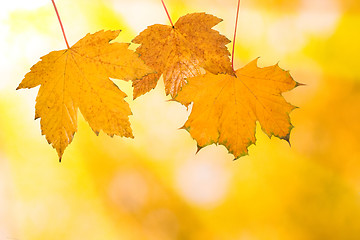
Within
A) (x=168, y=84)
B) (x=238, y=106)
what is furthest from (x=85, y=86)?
(x=238, y=106)

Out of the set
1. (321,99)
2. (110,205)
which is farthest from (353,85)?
(110,205)

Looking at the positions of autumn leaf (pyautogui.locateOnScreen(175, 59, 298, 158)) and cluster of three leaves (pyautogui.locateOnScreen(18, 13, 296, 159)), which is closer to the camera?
cluster of three leaves (pyautogui.locateOnScreen(18, 13, 296, 159))

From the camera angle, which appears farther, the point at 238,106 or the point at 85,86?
the point at 238,106

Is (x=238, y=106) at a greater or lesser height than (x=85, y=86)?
lesser

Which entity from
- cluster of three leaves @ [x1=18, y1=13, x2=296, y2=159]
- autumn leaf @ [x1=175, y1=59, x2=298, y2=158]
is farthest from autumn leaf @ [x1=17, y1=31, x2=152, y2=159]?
autumn leaf @ [x1=175, y1=59, x2=298, y2=158]

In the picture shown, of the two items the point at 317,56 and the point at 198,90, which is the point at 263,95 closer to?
the point at 198,90

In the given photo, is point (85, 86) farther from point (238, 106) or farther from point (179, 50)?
point (238, 106)

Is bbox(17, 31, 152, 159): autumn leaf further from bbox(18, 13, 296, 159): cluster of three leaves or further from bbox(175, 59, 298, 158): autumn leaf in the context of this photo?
bbox(175, 59, 298, 158): autumn leaf
